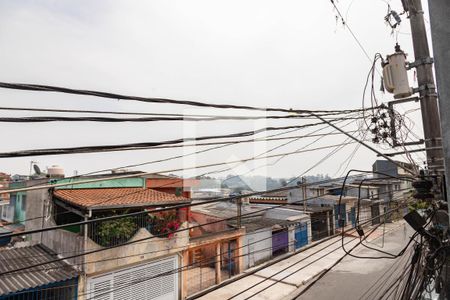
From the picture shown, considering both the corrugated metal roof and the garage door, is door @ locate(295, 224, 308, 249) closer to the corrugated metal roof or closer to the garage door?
the garage door

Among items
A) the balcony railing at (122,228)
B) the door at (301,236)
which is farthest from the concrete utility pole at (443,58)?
the door at (301,236)

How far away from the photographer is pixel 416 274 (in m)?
3.42

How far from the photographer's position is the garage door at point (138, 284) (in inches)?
353

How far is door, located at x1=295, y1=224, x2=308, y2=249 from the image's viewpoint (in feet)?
58.7

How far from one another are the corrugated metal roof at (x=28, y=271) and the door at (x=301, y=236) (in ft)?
43.2

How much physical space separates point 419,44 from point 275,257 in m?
14.8

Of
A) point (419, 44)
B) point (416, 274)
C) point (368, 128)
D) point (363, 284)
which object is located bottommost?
point (363, 284)

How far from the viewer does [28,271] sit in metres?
8.23

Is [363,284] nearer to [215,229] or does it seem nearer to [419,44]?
[215,229]

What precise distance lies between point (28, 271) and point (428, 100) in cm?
1056

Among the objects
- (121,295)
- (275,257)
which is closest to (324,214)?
(275,257)

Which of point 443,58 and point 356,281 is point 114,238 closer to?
point 443,58

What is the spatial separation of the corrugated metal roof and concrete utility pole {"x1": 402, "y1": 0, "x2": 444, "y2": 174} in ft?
25.8

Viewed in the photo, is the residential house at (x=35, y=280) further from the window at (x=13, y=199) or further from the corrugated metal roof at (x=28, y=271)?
the window at (x=13, y=199)
